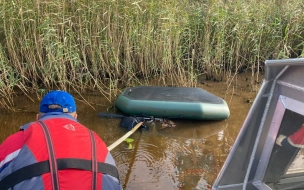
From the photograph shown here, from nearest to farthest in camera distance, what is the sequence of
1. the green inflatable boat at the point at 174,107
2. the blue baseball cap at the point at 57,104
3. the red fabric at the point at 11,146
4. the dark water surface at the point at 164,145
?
the red fabric at the point at 11,146
the blue baseball cap at the point at 57,104
the dark water surface at the point at 164,145
the green inflatable boat at the point at 174,107

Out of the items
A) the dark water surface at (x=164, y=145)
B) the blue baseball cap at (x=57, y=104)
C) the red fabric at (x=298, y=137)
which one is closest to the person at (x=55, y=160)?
the blue baseball cap at (x=57, y=104)

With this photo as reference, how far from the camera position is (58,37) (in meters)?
5.61

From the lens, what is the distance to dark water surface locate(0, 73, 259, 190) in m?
3.85

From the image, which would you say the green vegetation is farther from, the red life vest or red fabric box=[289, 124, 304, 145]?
red fabric box=[289, 124, 304, 145]

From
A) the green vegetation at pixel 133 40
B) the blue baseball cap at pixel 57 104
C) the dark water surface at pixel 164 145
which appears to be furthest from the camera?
the green vegetation at pixel 133 40

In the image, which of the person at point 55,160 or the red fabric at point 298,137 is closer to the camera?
the person at point 55,160

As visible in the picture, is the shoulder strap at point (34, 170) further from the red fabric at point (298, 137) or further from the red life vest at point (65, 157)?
the red fabric at point (298, 137)

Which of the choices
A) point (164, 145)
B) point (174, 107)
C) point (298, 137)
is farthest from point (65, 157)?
point (174, 107)

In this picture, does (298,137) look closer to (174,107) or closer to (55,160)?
(55,160)

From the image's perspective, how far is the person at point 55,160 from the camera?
5.96ft

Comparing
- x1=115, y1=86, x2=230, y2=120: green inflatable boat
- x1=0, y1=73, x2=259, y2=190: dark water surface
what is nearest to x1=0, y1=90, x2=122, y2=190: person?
x1=0, y1=73, x2=259, y2=190: dark water surface

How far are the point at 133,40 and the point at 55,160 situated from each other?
4557 millimetres

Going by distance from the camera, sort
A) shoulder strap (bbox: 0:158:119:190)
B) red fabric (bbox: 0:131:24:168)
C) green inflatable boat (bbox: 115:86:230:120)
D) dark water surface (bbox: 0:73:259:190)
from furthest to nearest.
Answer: green inflatable boat (bbox: 115:86:230:120)
dark water surface (bbox: 0:73:259:190)
red fabric (bbox: 0:131:24:168)
shoulder strap (bbox: 0:158:119:190)

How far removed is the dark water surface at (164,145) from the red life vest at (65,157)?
1.75 m
